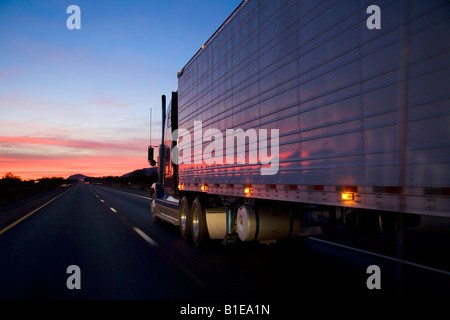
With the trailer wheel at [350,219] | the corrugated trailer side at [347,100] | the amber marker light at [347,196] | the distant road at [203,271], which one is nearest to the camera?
the corrugated trailer side at [347,100]

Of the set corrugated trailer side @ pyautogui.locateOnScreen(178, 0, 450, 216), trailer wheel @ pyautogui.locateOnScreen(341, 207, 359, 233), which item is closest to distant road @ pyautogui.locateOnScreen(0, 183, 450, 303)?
trailer wheel @ pyautogui.locateOnScreen(341, 207, 359, 233)

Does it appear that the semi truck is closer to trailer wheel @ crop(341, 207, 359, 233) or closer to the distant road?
trailer wheel @ crop(341, 207, 359, 233)

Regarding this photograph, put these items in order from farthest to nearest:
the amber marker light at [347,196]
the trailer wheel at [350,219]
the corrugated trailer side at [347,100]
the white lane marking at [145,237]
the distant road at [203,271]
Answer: the white lane marking at [145,237] → the distant road at [203,271] → the trailer wheel at [350,219] → the amber marker light at [347,196] → the corrugated trailer side at [347,100]

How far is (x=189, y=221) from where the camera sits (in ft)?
32.4

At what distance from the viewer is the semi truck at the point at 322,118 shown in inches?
126

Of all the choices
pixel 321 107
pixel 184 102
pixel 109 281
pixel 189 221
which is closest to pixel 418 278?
pixel 321 107

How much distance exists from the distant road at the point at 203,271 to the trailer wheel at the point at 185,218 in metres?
0.34

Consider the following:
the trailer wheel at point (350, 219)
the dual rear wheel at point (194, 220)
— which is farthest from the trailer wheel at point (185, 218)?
the trailer wheel at point (350, 219)

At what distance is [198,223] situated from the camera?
9.07m

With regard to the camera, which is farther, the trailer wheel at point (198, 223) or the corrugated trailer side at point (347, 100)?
the trailer wheel at point (198, 223)

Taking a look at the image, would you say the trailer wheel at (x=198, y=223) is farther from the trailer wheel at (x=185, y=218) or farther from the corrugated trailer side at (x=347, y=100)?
the corrugated trailer side at (x=347, y=100)

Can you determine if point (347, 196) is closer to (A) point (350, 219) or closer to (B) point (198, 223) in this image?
(A) point (350, 219)
